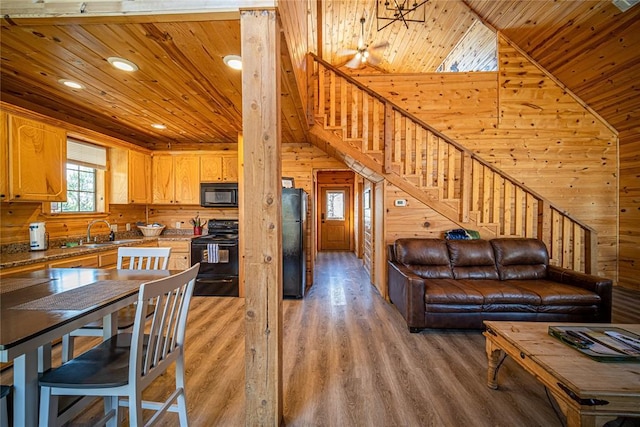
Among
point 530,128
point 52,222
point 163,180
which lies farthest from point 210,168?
point 530,128

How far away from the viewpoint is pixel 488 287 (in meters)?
2.85

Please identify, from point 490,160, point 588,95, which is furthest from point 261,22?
point 588,95

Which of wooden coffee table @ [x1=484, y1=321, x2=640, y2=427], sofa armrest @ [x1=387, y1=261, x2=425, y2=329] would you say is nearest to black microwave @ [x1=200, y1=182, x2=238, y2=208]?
sofa armrest @ [x1=387, y1=261, x2=425, y2=329]

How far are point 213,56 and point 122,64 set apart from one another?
0.81 meters

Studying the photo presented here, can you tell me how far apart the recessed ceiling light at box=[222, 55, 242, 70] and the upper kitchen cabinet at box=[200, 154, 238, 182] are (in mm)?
2378

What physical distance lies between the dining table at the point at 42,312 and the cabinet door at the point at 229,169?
8.90 feet

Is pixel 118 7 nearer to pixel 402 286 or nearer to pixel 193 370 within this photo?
pixel 193 370

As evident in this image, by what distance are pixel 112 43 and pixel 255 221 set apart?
69.5 inches

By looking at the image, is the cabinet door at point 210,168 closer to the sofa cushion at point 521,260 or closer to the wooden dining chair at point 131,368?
the wooden dining chair at point 131,368

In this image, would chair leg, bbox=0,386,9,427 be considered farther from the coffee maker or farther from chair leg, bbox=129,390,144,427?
the coffee maker

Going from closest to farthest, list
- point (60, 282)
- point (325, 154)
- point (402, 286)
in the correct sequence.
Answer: point (60, 282)
point (402, 286)
point (325, 154)

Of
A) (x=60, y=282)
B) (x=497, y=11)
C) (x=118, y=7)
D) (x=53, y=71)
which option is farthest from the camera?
(x=497, y=11)

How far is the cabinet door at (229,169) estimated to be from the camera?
446 centimetres

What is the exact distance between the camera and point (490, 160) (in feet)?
14.6
